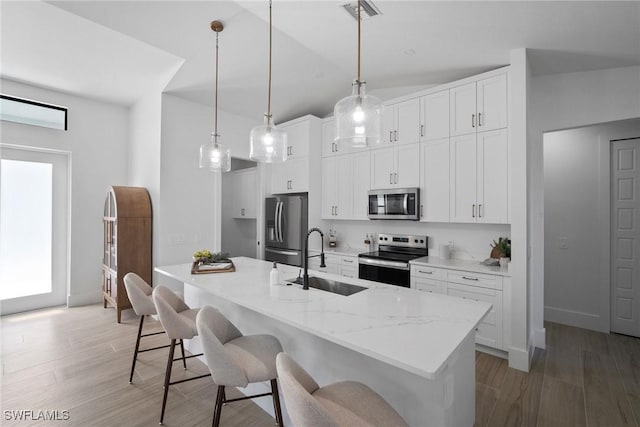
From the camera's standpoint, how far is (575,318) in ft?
12.5

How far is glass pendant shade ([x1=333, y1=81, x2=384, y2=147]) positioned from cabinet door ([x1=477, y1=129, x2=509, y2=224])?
197 centimetres

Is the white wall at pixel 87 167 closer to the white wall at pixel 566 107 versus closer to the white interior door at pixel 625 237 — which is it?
the white wall at pixel 566 107

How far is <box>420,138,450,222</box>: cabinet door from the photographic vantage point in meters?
3.47

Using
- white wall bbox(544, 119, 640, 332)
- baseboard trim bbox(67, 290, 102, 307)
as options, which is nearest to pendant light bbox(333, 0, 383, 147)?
white wall bbox(544, 119, 640, 332)

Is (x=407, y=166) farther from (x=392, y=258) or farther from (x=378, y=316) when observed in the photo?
(x=378, y=316)

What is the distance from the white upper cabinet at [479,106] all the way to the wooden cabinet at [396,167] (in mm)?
546

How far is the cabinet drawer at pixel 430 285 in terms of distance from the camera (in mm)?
3266

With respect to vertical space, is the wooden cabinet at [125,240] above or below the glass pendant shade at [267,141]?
below

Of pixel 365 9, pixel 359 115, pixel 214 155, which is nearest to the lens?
pixel 359 115

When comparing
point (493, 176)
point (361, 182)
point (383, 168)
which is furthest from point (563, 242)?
point (361, 182)

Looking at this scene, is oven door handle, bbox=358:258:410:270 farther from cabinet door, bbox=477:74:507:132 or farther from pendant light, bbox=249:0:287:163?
pendant light, bbox=249:0:287:163

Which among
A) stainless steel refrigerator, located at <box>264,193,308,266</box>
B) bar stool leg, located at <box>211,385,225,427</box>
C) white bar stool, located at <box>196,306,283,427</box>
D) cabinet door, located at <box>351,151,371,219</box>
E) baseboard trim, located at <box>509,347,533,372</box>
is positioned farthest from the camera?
stainless steel refrigerator, located at <box>264,193,308,266</box>

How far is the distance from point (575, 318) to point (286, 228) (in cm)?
399

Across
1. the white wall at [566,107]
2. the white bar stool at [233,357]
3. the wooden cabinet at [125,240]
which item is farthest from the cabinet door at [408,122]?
the wooden cabinet at [125,240]
